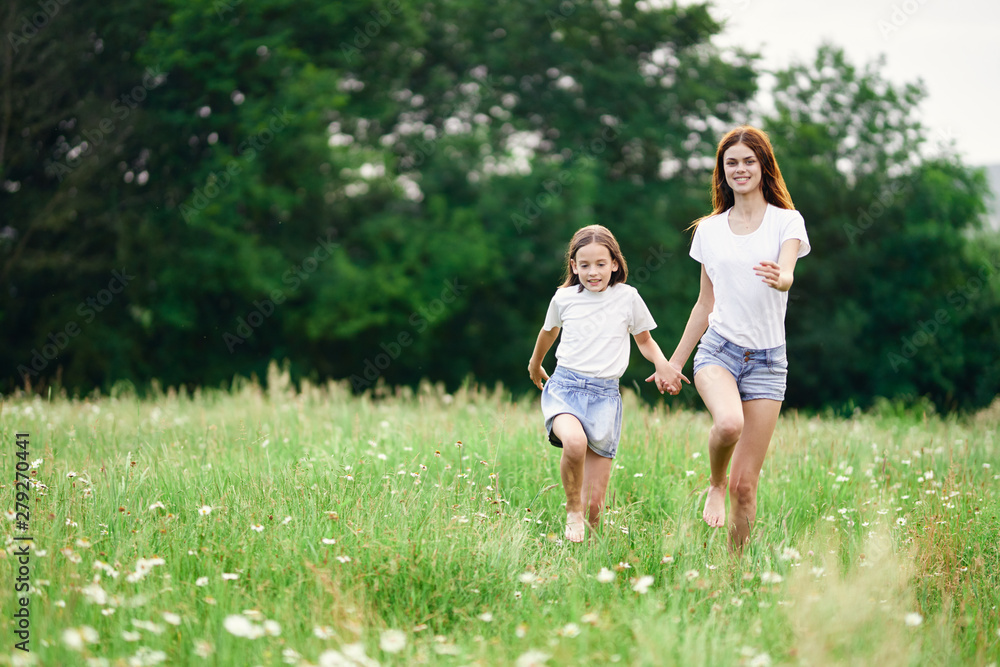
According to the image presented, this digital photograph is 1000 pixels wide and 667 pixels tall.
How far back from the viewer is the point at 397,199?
2016 cm

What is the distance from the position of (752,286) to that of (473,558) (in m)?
1.82

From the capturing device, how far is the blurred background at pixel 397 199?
57.1 ft

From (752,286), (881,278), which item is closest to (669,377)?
(752,286)

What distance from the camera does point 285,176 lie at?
18438mm

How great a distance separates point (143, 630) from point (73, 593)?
37 centimetres

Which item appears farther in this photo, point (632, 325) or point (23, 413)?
point (23, 413)

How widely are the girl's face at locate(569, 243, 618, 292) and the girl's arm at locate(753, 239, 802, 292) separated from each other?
29.1 inches

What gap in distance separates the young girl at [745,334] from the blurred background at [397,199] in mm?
14553

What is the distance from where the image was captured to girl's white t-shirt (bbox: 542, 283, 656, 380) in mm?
4012

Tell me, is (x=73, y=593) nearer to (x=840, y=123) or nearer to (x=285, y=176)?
(x=285, y=176)

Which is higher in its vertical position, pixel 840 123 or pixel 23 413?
pixel 840 123

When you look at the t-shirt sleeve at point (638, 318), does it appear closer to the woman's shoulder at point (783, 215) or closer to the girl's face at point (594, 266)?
the girl's face at point (594, 266)

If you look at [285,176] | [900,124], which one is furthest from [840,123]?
[285,176]

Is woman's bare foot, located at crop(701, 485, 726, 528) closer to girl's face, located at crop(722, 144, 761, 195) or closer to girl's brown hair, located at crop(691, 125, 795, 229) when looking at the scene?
girl's brown hair, located at crop(691, 125, 795, 229)
